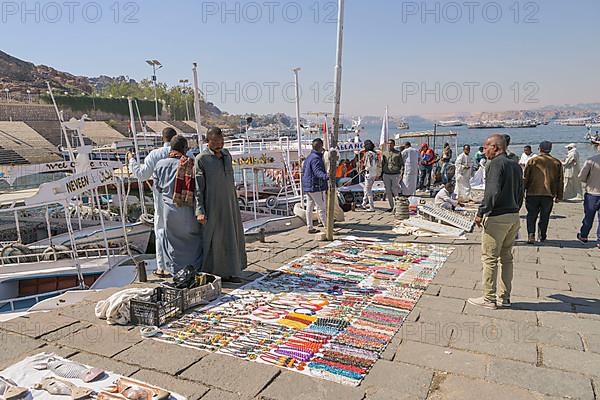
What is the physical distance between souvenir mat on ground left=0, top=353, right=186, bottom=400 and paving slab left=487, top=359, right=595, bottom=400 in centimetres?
214

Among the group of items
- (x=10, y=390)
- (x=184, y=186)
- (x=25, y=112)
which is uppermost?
(x=25, y=112)

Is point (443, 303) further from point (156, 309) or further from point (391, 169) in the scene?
point (391, 169)

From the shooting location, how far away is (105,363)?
3238 millimetres

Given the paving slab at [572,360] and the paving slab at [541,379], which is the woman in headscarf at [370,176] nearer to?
the paving slab at [572,360]

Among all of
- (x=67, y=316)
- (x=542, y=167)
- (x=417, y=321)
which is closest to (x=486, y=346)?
(x=417, y=321)

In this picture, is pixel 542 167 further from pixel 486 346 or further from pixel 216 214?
pixel 216 214

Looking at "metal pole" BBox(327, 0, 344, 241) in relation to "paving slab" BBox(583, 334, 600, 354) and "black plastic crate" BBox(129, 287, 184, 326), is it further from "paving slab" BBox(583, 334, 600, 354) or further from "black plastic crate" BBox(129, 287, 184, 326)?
"paving slab" BBox(583, 334, 600, 354)

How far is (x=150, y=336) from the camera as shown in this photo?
12.0ft

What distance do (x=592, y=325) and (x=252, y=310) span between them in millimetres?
3016

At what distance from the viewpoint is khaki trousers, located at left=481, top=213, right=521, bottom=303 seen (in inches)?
163

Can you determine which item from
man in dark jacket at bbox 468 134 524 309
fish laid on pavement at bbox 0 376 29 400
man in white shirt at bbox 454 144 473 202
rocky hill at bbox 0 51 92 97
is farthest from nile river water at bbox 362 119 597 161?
rocky hill at bbox 0 51 92 97

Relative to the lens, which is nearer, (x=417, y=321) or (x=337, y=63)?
(x=417, y=321)

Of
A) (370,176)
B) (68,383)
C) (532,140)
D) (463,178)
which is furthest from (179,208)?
(532,140)

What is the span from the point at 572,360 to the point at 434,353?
982mm
